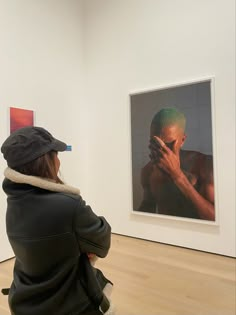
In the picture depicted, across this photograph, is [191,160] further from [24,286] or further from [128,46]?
[24,286]

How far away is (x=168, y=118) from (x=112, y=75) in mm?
1124

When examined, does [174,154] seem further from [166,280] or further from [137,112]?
[166,280]

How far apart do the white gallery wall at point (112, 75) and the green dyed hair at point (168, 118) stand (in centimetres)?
36

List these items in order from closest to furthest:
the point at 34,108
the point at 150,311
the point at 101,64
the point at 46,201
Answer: the point at 46,201 < the point at 150,311 < the point at 34,108 < the point at 101,64

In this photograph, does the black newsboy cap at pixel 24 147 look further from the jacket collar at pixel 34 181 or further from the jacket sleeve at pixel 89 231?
the jacket sleeve at pixel 89 231

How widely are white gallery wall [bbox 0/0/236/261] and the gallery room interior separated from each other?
0.01 meters

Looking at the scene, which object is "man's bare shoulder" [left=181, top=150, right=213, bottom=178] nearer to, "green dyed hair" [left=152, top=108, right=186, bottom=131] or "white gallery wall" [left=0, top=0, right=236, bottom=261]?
"white gallery wall" [left=0, top=0, right=236, bottom=261]

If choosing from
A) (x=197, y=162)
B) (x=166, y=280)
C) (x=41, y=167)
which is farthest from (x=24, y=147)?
(x=197, y=162)

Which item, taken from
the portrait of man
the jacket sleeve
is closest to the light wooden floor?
the portrait of man

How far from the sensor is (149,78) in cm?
359

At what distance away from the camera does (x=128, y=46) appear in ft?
12.4

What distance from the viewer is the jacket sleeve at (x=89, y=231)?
108cm

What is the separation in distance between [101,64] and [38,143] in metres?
3.25

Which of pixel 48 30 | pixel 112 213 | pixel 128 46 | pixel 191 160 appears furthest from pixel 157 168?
pixel 48 30
